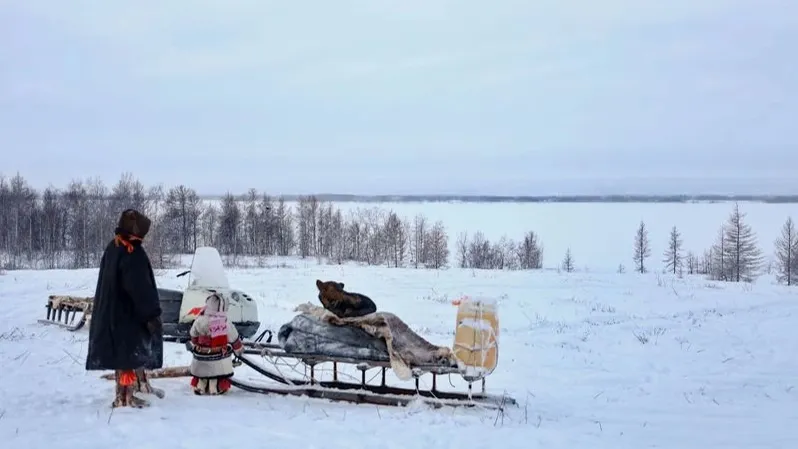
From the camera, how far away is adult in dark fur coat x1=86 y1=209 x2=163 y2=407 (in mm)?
5852

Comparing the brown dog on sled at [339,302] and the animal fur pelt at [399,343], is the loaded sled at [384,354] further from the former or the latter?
the brown dog on sled at [339,302]

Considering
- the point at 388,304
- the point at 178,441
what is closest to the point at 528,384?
the point at 178,441

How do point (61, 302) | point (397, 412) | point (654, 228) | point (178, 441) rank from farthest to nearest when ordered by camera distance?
point (654, 228) → point (61, 302) → point (397, 412) → point (178, 441)

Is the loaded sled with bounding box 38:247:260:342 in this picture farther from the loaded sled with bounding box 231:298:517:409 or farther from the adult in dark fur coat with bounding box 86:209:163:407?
the adult in dark fur coat with bounding box 86:209:163:407

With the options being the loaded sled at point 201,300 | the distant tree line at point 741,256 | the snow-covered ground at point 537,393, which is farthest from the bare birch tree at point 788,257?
the loaded sled at point 201,300

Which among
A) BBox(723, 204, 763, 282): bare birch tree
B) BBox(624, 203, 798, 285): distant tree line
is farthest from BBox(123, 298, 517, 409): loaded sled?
BBox(723, 204, 763, 282): bare birch tree

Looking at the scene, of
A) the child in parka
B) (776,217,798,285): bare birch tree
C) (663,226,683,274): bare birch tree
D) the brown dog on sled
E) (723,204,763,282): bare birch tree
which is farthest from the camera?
(663,226,683,274): bare birch tree

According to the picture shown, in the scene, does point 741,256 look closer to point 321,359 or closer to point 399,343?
point 399,343

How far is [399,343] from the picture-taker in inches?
265

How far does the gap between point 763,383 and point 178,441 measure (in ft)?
23.6

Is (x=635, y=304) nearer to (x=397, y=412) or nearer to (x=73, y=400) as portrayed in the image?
(x=397, y=412)

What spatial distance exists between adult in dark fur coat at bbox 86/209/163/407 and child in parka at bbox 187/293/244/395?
2.14 ft

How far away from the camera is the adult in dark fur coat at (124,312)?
5.85 m

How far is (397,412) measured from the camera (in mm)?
6176
